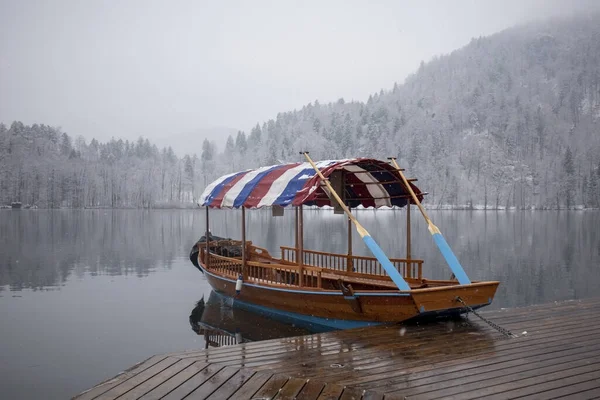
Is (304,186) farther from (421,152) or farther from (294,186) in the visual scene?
(421,152)

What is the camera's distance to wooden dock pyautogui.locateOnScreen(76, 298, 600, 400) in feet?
21.1

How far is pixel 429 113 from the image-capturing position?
169500 millimetres

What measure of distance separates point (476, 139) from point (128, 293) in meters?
142

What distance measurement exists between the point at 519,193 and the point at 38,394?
130m

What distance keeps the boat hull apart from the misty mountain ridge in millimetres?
110190

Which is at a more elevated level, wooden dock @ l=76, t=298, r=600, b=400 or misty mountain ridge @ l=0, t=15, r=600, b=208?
misty mountain ridge @ l=0, t=15, r=600, b=208

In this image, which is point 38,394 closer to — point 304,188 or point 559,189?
point 304,188

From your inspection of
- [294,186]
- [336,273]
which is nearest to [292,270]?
[336,273]

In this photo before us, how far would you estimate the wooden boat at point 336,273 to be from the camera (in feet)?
32.9

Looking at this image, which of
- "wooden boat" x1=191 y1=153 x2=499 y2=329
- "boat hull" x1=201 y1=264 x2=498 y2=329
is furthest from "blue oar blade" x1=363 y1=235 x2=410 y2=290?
"boat hull" x1=201 y1=264 x2=498 y2=329

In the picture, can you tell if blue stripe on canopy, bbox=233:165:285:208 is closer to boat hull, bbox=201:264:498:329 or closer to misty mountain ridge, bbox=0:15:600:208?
boat hull, bbox=201:264:498:329

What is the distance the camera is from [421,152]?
13488 centimetres

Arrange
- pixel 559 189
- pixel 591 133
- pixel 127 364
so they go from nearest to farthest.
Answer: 1. pixel 127 364
2. pixel 559 189
3. pixel 591 133

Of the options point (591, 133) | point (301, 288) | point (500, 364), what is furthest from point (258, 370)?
point (591, 133)
